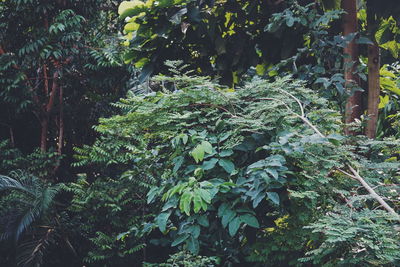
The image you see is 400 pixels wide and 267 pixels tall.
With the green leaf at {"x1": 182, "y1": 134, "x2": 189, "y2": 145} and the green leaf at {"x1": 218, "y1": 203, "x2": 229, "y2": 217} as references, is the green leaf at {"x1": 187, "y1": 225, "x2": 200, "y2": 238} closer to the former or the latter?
the green leaf at {"x1": 218, "y1": 203, "x2": 229, "y2": 217}

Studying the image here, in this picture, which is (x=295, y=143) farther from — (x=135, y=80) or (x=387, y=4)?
(x=135, y=80)

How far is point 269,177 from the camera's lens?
4.72ft

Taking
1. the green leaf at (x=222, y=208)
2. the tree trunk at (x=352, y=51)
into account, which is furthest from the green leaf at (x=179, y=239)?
the tree trunk at (x=352, y=51)

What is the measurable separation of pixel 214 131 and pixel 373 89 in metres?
1.09

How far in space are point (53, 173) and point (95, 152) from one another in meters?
1.67

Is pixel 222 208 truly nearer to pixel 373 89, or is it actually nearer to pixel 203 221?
pixel 203 221

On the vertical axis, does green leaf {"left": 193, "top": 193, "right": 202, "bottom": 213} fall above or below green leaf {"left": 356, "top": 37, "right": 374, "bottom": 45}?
below

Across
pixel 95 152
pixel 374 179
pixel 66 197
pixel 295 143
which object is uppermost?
pixel 295 143

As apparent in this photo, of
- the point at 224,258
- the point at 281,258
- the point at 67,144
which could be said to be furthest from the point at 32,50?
the point at 281,258

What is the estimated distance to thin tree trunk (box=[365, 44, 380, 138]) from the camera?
2338 mm

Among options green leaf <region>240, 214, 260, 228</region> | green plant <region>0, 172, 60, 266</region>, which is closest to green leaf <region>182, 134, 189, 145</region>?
green leaf <region>240, 214, 260, 228</region>

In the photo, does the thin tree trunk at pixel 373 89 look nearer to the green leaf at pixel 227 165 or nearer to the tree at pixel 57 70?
the green leaf at pixel 227 165

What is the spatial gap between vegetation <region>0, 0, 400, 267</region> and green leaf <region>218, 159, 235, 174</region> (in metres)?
0.01

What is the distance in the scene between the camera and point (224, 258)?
211 centimetres
